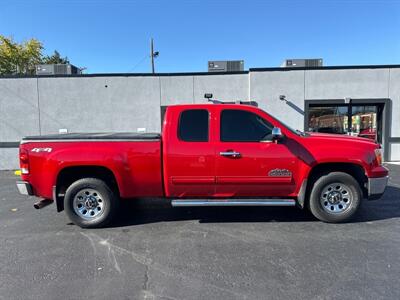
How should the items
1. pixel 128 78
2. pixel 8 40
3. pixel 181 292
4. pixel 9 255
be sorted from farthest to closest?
1. pixel 8 40
2. pixel 128 78
3. pixel 9 255
4. pixel 181 292

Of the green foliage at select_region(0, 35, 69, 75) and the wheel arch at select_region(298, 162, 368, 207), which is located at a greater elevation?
the green foliage at select_region(0, 35, 69, 75)

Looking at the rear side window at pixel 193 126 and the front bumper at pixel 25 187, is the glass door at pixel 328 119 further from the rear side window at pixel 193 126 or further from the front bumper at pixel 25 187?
the front bumper at pixel 25 187

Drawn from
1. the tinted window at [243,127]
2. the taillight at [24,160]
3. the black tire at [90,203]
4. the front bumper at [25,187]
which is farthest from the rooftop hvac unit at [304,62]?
the front bumper at [25,187]

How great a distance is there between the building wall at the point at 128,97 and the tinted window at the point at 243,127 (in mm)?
7049

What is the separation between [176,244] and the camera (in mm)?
4148

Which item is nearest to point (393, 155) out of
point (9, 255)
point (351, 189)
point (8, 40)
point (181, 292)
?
point (351, 189)

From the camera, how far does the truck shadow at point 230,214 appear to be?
5.14 metres

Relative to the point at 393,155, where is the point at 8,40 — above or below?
above

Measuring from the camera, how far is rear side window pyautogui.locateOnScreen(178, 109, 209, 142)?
476 centimetres

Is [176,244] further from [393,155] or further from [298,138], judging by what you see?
[393,155]

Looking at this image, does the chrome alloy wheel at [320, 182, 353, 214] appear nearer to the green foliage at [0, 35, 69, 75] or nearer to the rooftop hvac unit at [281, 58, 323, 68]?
the rooftop hvac unit at [281, 58, 323, 68]

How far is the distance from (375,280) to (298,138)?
2.32 metres

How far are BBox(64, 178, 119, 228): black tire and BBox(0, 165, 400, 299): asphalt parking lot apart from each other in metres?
0.18

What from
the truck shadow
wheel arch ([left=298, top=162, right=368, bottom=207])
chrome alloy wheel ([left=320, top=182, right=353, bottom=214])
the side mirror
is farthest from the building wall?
the side mirror
